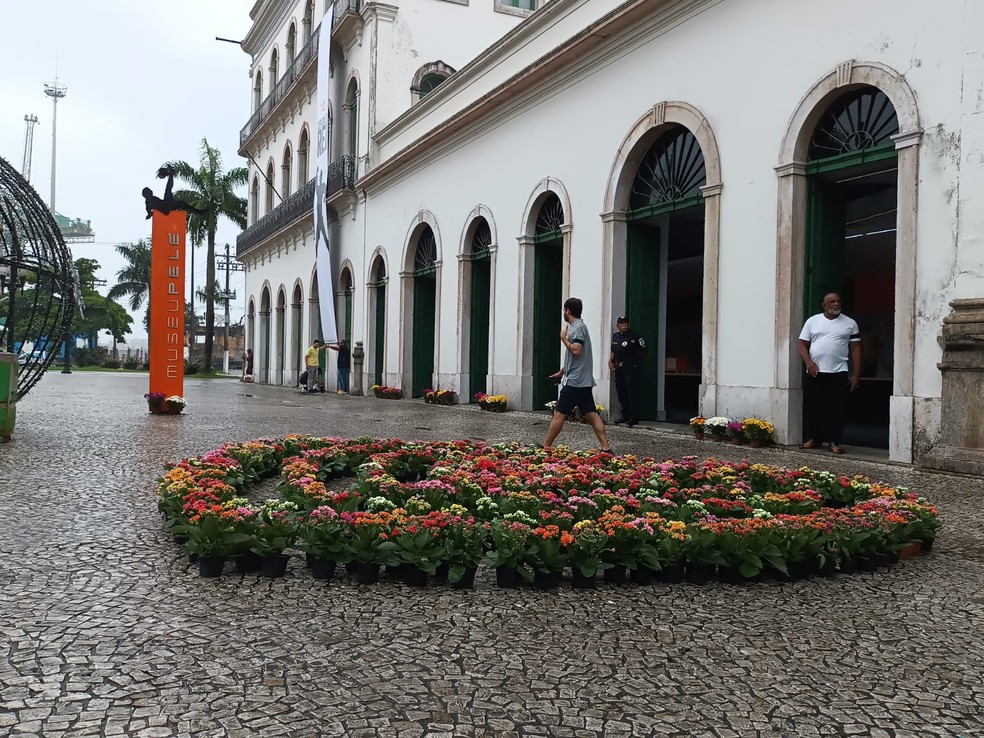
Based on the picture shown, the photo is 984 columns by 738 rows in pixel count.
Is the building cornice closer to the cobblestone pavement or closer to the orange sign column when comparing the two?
the orange sign column

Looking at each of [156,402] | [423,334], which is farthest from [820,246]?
[423,334]

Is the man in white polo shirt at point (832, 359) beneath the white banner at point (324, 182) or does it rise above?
beneath

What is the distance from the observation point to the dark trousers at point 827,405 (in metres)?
9.41

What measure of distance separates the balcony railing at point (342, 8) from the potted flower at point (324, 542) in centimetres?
2314

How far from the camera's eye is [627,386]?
12.8 meters

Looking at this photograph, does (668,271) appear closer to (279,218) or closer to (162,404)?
(162,404)

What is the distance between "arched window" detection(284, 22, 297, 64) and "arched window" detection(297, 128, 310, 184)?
4201mm

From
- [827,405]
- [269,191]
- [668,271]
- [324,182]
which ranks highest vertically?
[269,191]

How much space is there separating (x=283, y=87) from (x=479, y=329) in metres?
18.8

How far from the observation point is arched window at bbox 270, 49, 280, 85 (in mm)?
36000

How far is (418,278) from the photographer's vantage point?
72.5ft

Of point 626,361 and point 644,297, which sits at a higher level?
point 644,297

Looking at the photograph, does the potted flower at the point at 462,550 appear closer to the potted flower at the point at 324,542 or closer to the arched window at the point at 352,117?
the potted flower at the point at 324,542

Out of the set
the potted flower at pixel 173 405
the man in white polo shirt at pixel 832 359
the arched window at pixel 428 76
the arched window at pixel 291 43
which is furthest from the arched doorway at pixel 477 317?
the arched window at pixel 291 43
